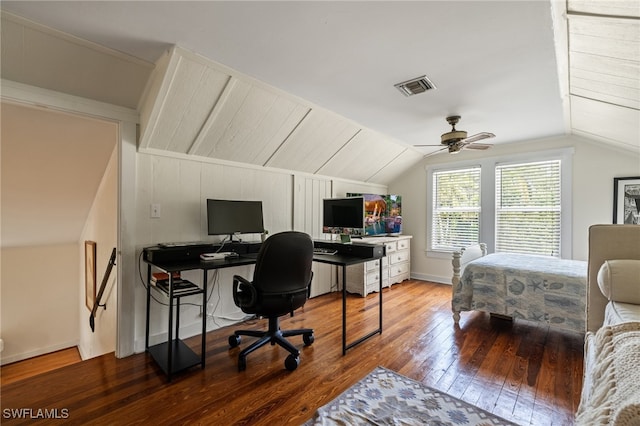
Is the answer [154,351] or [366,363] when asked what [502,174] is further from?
[154,351]

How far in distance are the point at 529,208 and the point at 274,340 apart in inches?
155

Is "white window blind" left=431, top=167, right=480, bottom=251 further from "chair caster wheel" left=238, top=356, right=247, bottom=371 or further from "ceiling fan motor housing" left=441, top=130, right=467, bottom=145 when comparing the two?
"chair caster wheel" left=238, top=356, right=247, bottom=371

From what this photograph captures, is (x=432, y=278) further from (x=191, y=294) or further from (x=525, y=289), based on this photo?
(x=191, y=294)

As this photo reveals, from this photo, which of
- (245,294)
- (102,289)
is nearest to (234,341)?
(245,294)

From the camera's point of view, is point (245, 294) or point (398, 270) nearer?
point (245, 294)

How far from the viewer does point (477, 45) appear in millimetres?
1852

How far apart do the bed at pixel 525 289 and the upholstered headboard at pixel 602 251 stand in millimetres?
775

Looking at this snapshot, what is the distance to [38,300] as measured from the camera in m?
3.67

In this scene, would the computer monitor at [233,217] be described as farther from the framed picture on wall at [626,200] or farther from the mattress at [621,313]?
the framed picture on wall at [626,200]

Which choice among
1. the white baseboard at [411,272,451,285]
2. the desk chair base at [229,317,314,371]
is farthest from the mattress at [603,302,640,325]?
the white baseboard at [411,272,451,285]

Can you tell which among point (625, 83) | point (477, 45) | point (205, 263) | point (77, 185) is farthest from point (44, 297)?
point (625, 83)

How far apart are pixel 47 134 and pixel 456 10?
3345 mm

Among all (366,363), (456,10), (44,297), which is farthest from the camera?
(44,297)

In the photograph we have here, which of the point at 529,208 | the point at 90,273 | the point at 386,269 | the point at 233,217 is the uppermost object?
the point at 529,208
